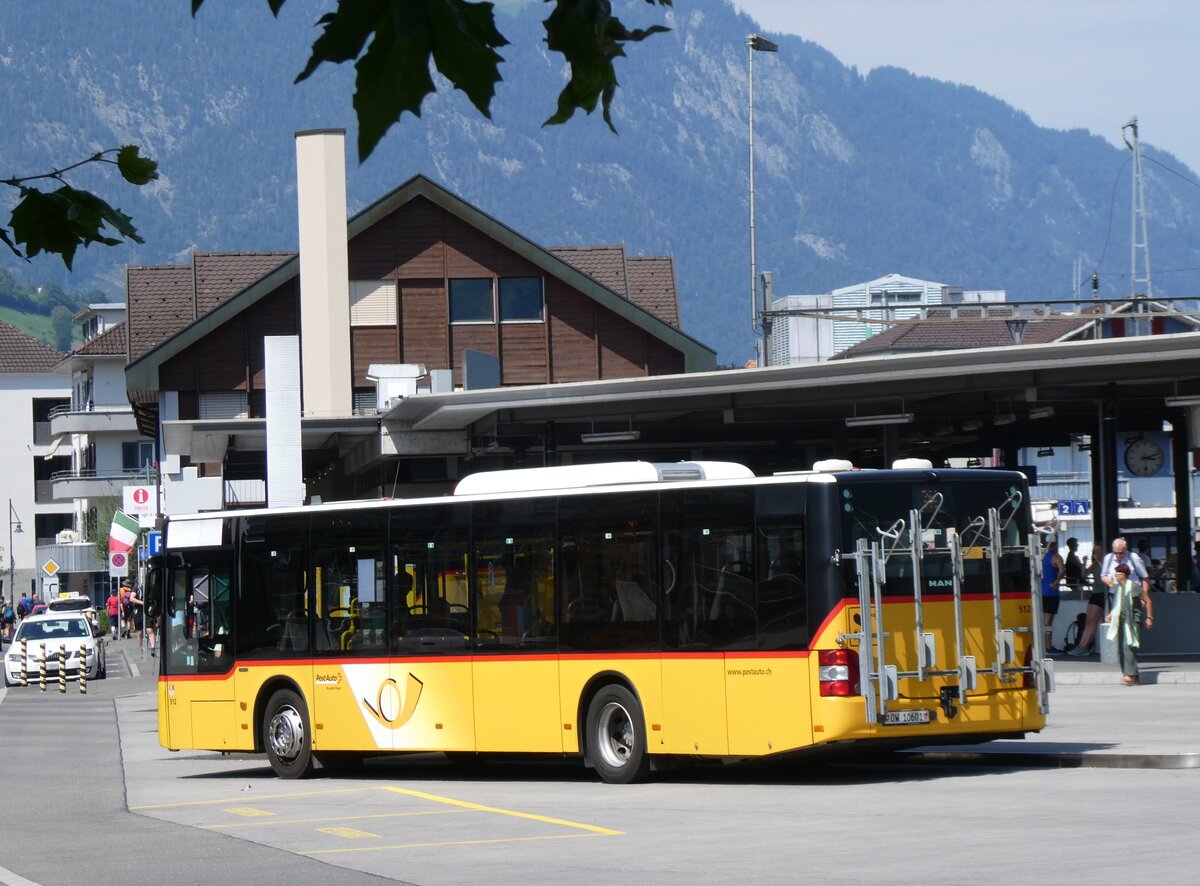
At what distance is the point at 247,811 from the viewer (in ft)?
51.6

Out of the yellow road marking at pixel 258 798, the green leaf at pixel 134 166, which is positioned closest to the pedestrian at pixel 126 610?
the yellow road marking at pixel 258 798

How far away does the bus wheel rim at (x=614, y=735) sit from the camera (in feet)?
54.4

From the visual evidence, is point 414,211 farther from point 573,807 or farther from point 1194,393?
point 573,807

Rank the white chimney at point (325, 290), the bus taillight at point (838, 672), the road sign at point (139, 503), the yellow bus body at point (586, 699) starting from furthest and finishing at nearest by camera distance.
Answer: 1. the road sign at point (139, 503)
2. the white chimney at point (325, 290)
3. the yellow bus body at point (586, 699)
4. the bus taillight at point (838, 672)

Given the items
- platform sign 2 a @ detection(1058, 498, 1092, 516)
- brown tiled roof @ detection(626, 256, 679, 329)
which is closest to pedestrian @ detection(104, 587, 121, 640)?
brown tiled roof @ detection(626, 256, 679, 329)

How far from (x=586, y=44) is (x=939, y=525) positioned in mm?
12445

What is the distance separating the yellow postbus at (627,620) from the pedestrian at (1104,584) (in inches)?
321

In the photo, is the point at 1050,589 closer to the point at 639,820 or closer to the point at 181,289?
the point at 639,820

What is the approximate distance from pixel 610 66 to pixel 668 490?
12.8 meters

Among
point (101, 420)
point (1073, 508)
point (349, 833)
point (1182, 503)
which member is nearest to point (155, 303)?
point (1182, 503)

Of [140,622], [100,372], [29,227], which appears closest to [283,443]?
[29,227]

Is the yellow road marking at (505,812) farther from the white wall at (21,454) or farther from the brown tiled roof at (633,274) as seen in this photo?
the white wall at (21,454)

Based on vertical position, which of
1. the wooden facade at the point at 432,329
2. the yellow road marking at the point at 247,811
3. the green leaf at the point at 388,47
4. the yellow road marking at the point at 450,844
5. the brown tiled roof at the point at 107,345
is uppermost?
the brown tiled roof at the point at 107,345

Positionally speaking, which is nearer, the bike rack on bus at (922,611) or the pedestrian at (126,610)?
the bike rack on bus at (922,611)
